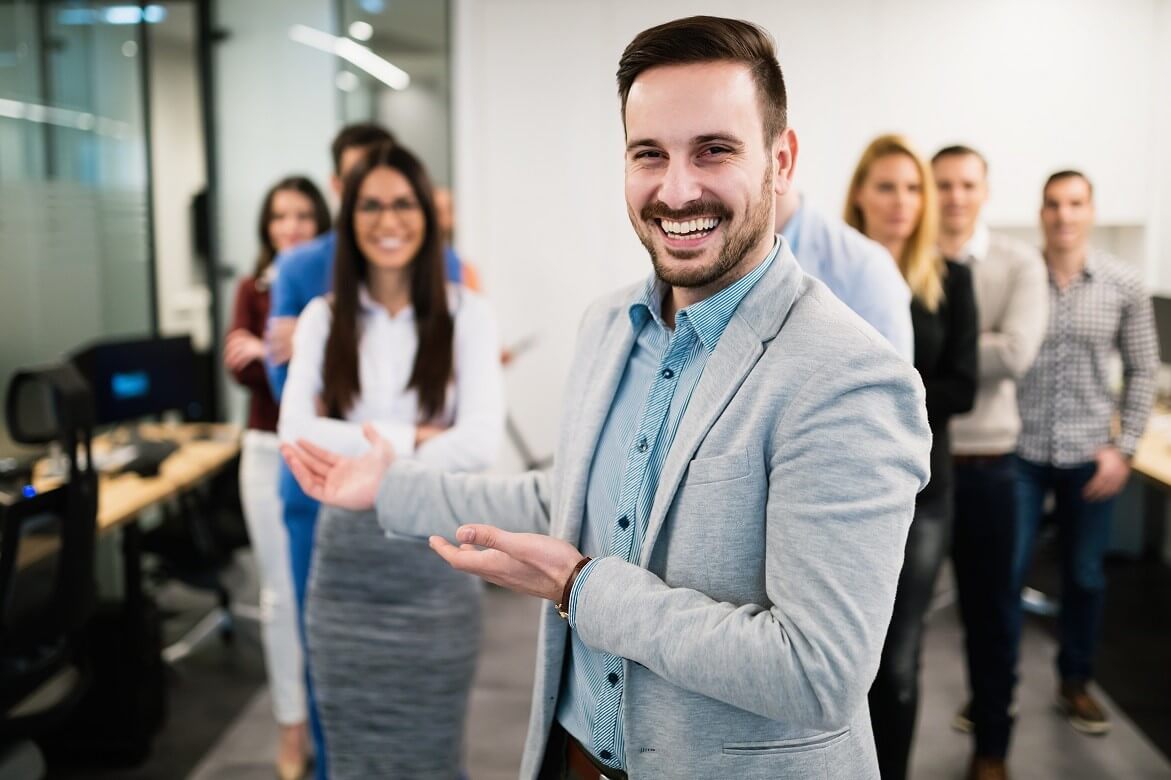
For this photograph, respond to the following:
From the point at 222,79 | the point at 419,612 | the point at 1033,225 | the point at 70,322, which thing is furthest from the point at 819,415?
the point at 222,79

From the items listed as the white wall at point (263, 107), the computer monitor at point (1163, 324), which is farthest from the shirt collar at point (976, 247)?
the white wall at point (263, 107)

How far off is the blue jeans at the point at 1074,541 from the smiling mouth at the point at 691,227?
91.0 inches

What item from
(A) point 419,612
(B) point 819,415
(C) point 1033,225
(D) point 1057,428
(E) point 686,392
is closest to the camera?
(B) point 819,415

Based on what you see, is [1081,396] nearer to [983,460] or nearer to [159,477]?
[983,460]

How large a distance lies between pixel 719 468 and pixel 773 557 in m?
0.09

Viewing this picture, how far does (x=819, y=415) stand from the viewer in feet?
2.71

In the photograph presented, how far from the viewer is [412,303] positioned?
1954 mm

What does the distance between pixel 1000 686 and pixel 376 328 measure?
1793 millimetres

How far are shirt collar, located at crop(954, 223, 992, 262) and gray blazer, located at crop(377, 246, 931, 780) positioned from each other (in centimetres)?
176

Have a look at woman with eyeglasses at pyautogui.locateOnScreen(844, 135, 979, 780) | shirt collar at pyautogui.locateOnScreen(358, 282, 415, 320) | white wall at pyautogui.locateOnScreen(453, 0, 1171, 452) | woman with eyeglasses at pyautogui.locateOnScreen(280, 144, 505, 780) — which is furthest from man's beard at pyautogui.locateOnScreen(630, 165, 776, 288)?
shirt collar at pyautogui.locateOnScreen(358, 282, 415, 320)

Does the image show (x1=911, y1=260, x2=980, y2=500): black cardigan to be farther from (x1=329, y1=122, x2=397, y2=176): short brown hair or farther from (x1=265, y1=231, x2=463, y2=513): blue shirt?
(x1=329, y1=122, x2=397, y2=176): short brown hair

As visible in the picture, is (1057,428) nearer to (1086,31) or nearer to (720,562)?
(1086,31)

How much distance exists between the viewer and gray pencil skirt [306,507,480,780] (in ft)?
5.79

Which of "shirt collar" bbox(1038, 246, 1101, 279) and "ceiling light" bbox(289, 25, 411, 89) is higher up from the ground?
"ceiling light" bbox(289, 25, 411, 89)
